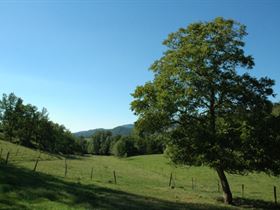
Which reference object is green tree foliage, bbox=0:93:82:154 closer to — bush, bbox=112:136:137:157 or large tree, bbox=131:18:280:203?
bush, bbox=112:136:137:157

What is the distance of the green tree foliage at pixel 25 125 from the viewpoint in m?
113

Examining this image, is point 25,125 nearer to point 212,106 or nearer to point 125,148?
point 125,148

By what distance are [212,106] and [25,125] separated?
9965 centimetres

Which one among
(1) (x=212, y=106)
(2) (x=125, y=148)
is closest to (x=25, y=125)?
(2) (x=125, y=148)

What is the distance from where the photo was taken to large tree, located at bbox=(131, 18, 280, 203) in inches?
971

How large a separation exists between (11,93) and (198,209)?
111 metres

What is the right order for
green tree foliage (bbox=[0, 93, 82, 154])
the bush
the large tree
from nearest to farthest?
the large tree < green tree foliage (bbox=[0, 93, 82, 154]) < the bush

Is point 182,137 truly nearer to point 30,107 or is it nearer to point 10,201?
point 10,201

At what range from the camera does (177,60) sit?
2691 centimetres

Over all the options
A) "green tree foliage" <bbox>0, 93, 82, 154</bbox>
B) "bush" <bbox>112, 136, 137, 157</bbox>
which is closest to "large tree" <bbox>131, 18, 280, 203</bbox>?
"green tree foliage" <bbox>0, 93, 82, 154</bbox>

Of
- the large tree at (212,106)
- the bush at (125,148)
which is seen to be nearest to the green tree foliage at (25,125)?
the bush at (125,148)

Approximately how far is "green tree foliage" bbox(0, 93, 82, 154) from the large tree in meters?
95.1

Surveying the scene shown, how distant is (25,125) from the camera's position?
11538cm

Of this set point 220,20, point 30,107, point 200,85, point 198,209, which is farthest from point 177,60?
point 30,107
